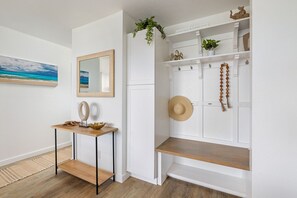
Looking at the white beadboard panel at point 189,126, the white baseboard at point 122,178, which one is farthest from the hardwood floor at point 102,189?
the white beadboard panel at point 189,126

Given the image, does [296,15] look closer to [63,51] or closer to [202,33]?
[202,33]

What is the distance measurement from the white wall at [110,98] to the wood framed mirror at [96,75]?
0.27ft

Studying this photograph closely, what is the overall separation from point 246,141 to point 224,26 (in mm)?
1557

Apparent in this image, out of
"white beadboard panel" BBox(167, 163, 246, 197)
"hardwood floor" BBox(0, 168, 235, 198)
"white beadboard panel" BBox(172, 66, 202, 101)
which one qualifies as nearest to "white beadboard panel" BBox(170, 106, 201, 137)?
"white beadboard panel" BBox(172, 66, 202, 101)

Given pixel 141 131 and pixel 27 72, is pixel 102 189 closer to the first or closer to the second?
pixel 141 131

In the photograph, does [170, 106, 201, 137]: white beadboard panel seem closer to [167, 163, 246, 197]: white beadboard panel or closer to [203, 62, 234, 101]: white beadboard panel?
[203, 62, 234, 101]: white beadboard panel

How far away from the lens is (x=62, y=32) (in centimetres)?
264

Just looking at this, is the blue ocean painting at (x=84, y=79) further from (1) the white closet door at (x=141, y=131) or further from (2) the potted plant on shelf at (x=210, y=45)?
(2) the potted plant on shelf at (x=210, y=45)

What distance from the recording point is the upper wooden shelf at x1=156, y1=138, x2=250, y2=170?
4.84 feet

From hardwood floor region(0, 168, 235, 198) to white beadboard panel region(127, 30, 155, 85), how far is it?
1.44 meters

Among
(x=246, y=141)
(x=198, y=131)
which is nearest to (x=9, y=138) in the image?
(x=198, y=131)

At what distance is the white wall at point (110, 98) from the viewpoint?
6.56 ft

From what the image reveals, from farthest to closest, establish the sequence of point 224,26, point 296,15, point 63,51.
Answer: point 63,51, point 224,26, point 296,15

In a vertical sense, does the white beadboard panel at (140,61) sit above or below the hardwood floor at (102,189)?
above
